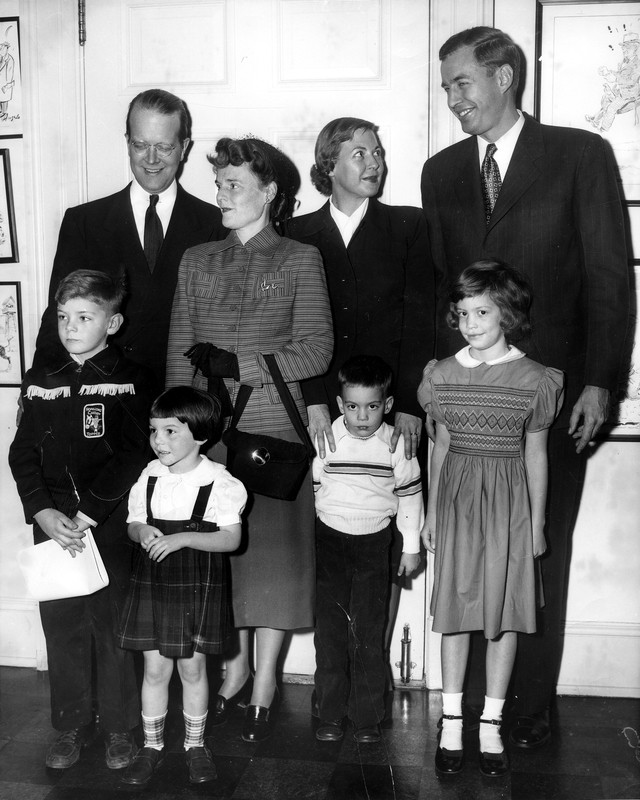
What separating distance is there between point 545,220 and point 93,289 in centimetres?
144

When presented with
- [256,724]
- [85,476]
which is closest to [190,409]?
[85,476]

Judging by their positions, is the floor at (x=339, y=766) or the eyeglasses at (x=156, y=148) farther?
the eyeglasses at (x=156, y=148)

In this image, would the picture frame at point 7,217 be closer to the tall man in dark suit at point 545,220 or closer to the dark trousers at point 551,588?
the tall man in dark suit at point 545,220

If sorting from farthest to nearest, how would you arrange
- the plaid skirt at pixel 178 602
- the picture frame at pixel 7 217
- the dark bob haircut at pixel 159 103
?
the picture frame at pixel 7 217, the dark bob haircut at pixel 159 103, the plaid skirt at pixel 178 602

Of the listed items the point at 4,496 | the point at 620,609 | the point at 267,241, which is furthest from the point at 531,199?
the point at 4,496

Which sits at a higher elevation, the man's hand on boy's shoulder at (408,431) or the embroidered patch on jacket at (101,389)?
the embroidered patch on jacket at (101,389)

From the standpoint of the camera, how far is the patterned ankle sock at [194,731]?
2.48m

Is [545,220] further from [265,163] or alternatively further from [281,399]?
[281,399]

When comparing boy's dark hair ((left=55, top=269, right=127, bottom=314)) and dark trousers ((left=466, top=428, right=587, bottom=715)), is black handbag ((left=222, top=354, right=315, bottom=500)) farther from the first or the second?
dark trousers ((left=466, top=428, right=587, bottom=715))

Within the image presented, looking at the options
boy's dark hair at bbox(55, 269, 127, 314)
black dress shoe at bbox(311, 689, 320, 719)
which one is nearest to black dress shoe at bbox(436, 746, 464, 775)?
black dress shoe at bbox(311, 689, 320, 719)

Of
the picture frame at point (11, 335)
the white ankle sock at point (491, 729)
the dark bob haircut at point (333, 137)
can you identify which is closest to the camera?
the white ankle sock at point (491, 729)

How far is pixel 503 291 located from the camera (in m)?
2.46

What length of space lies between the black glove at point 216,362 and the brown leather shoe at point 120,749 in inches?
46.6

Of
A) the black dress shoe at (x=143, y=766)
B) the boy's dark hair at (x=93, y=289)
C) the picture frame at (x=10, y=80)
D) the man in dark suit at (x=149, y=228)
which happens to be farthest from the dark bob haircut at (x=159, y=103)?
the black dress shoe at (x=143, y=766)
